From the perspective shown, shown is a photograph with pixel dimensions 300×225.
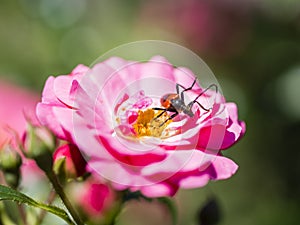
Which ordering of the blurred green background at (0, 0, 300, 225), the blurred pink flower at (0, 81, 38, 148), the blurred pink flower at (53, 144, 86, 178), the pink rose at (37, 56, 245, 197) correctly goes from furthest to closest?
the blurred green background at (0, 0, 300, 225) → the blurred pink flower at (0, 81, 38, 148) → the blurred pink flower at (53, 144, 86, 178) → the pink rose at (37, 56, 245, 197)

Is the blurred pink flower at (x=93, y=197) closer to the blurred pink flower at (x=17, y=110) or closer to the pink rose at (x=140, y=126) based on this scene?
the pink rose at (x=140, y=126)

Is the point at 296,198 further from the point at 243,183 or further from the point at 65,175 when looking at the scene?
the point at 65,175

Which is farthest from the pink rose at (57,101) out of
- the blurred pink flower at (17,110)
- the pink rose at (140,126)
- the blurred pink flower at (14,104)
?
the blurred pink flower at (14,104)

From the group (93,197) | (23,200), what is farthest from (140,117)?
(23,200)

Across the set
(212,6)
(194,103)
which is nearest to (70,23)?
(212,6)

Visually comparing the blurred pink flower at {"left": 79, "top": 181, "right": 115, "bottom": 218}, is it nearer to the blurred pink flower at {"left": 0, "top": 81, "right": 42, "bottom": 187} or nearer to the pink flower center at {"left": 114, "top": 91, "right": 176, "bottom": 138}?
the pink flower center at {"left": 114, "top": 91, "right": 176, "bottom": 138}

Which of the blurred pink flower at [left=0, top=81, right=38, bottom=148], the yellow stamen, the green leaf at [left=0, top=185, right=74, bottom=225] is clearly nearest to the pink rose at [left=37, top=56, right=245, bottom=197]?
the yellow stamen
